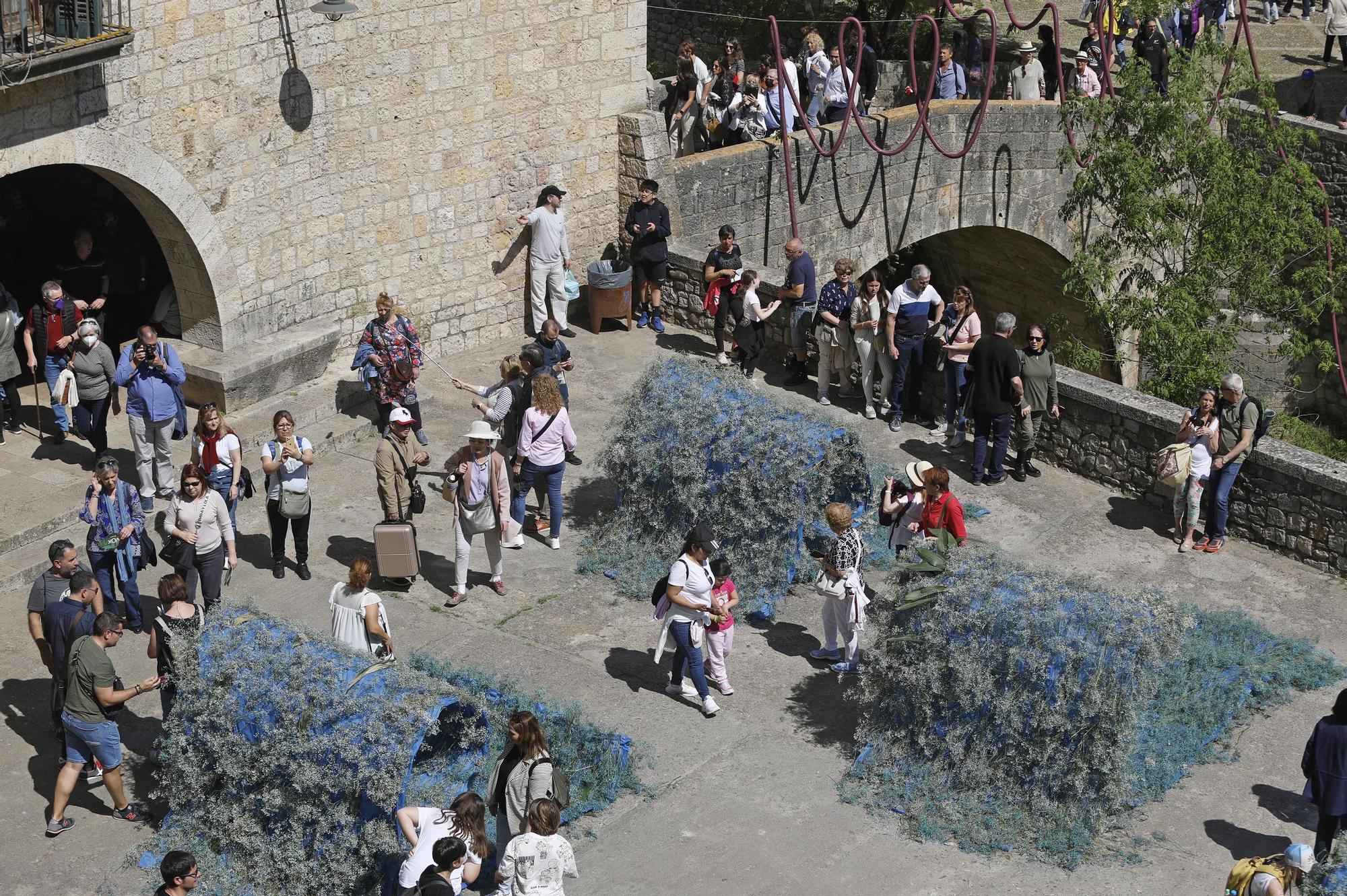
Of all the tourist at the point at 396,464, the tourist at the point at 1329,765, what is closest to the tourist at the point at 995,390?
the tourist at the point at 396,464

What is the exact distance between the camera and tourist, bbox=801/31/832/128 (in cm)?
1916

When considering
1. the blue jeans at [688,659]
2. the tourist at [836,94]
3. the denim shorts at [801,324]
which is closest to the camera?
the blue jeans at [688,659]

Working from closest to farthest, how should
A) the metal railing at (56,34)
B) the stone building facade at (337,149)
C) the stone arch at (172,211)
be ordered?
the metal railing at (56,34)
the stone arch at (172,211)
the stone building facade at (337,149)

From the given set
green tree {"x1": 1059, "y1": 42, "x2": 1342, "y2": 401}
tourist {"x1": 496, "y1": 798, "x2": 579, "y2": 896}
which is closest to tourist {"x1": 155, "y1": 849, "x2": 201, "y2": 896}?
tourist {"x1": 496, "y1": 798, "x2": 579, "y2": 896}

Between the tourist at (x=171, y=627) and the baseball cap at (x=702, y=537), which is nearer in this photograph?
the tourist at (x=171, y=627)

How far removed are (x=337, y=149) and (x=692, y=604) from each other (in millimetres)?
6557

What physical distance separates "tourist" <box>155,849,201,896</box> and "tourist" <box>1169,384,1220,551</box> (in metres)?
8.07

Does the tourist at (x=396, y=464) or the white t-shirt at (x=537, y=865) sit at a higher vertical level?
the tourist at (x=396, y=464)

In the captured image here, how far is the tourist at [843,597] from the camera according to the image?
34.8 feet

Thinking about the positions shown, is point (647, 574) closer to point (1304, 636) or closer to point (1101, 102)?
point (1304, 636)

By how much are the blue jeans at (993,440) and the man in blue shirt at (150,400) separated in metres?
6.17

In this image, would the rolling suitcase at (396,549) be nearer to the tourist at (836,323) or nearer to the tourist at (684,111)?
the tourist at (836,323)

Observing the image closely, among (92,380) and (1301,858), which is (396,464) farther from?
(1301,858)

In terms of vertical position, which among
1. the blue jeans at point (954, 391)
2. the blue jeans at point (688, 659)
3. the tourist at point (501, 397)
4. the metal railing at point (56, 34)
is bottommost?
the blue jeans at point (688, 659)
